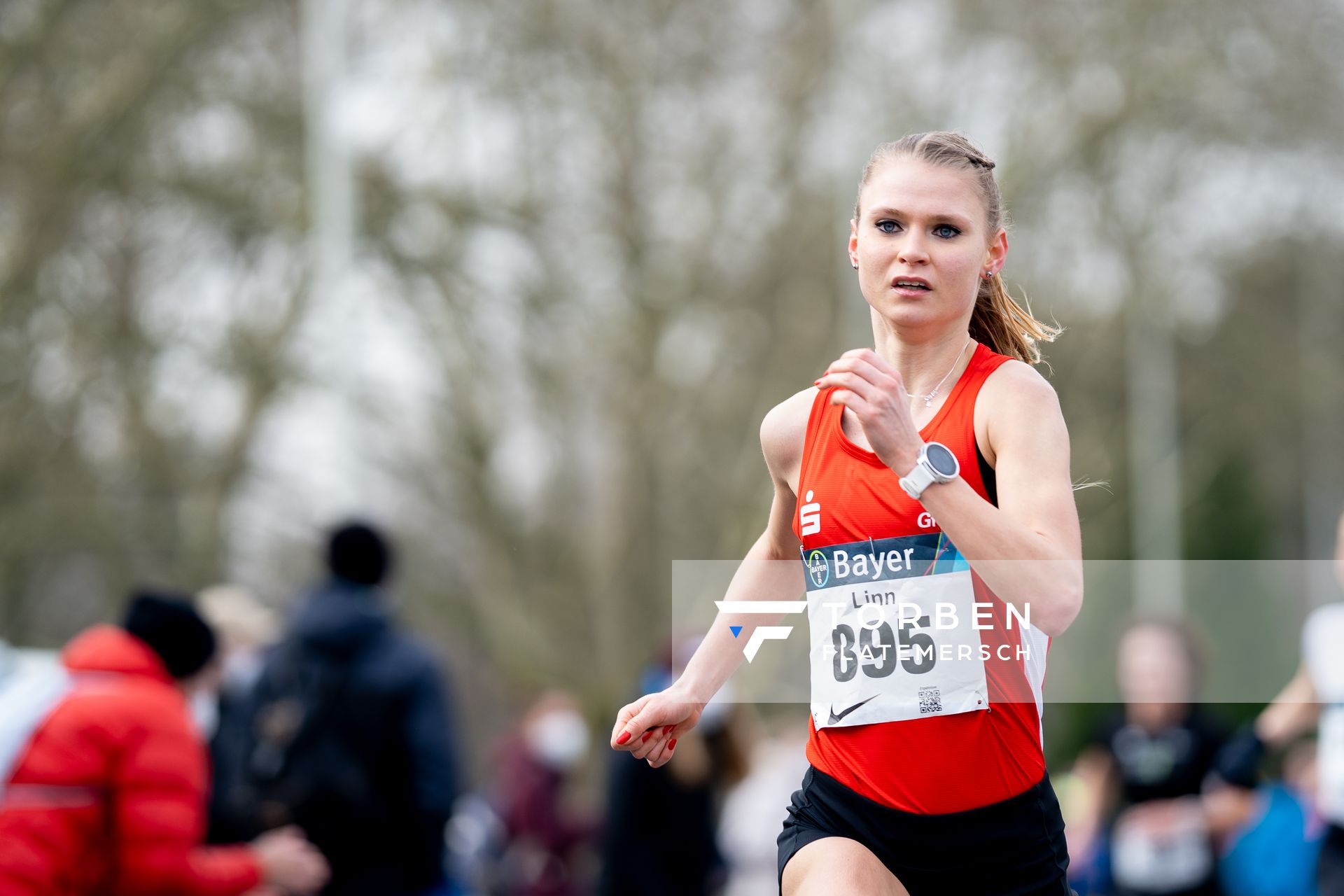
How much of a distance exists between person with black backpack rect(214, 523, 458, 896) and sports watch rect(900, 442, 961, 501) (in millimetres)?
3771

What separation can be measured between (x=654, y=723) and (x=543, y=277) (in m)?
15.6

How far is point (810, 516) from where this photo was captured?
2707 mm

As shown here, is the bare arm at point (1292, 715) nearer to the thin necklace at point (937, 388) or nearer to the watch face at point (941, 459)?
the thin necklace at point (937, 388)

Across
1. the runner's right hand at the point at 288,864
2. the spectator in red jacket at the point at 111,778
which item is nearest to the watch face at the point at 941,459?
the spectator in red jacket at the point at 111,778

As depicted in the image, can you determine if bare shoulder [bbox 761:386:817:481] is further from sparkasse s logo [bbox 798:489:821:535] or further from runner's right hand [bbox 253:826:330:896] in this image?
runner's right hand [bbox 253:826:330:896]

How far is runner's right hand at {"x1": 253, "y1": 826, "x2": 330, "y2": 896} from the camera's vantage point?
5340 mm

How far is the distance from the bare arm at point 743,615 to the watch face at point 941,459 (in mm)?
439

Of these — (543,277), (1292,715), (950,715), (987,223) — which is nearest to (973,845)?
(950,715)

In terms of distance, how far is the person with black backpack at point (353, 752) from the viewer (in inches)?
229

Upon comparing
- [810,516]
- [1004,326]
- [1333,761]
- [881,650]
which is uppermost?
[1004,326]

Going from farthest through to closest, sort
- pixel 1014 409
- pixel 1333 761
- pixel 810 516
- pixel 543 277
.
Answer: pixel 543 277 < pixel 1333 761 < pixel 810 516 < pixel 1014 409

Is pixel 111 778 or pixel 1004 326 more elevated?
pixel 1004 326

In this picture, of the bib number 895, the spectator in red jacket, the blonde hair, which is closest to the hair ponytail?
the blonde hair

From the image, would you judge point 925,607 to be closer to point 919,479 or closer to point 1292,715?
point 919,479
